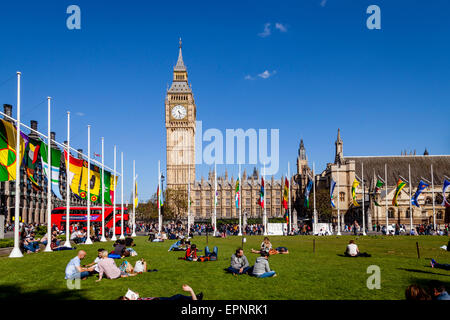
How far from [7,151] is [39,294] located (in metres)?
11.3

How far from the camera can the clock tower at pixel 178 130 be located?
11950cm

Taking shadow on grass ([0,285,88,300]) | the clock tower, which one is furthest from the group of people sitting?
the clock tower

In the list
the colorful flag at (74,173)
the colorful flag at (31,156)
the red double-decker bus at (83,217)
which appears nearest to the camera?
the colorful flag at (31,156)

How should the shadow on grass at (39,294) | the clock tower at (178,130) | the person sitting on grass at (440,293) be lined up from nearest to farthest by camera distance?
the person sitting on grass at (440,293)
the shadow on grass at (39,294)
the clock tower at (178,130)

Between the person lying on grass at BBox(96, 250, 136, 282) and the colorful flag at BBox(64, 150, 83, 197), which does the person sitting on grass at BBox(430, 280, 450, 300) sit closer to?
the person lying on grass at BBox(96, 250, 136, 282)

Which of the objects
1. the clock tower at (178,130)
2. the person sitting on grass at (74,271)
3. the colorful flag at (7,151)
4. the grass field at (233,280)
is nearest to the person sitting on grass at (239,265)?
the grass field at (233,280)

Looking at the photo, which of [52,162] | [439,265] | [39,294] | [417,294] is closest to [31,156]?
[52,162]

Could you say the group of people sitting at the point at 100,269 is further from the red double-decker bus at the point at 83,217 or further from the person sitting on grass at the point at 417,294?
the red double-decker bus at the point at 83,217

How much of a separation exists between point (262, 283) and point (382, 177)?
8389 centimetres

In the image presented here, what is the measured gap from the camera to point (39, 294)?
11180 millimetres

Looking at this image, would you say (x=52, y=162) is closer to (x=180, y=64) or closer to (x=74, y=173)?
(x=74, y=173)

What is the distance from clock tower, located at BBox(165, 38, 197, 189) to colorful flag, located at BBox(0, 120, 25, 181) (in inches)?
3828

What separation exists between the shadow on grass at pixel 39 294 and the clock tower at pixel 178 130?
106 m
